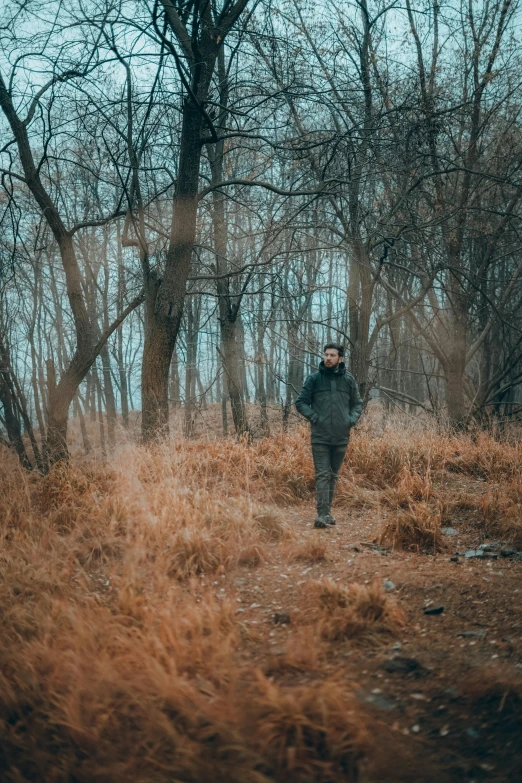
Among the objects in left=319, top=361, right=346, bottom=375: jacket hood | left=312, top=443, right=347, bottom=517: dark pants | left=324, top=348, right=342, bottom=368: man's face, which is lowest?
left=312, top=443, right=347, bottom=517: dark pants

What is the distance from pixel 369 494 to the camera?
688 cm

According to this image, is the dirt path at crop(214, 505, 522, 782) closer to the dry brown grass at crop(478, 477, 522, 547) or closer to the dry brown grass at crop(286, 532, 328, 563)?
the dry brown grass at crop(286, 532, 328, 563)

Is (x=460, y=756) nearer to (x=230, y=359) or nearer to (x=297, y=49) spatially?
(x=297, y=49)

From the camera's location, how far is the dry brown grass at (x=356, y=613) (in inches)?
126

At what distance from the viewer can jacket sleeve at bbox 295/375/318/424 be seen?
6125mm

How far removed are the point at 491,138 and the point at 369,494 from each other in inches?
390

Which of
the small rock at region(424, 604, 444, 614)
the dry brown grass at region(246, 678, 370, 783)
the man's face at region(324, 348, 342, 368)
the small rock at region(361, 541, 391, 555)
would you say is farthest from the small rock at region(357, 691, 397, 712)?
the man's face at region(324, 348, 342, 368)

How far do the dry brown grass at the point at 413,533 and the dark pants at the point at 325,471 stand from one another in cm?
83

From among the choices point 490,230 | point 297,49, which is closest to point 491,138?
point 490,230

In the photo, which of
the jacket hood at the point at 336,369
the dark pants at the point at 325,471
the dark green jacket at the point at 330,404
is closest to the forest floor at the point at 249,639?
the dark pants at the point at 325,471

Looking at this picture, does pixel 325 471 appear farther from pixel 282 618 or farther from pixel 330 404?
pixel 282 618

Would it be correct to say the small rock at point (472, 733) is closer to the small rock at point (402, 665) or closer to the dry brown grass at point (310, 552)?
the small rock at point (402, 665)

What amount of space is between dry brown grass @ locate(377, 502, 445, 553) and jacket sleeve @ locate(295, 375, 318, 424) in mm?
1445

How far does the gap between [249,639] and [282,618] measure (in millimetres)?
344
